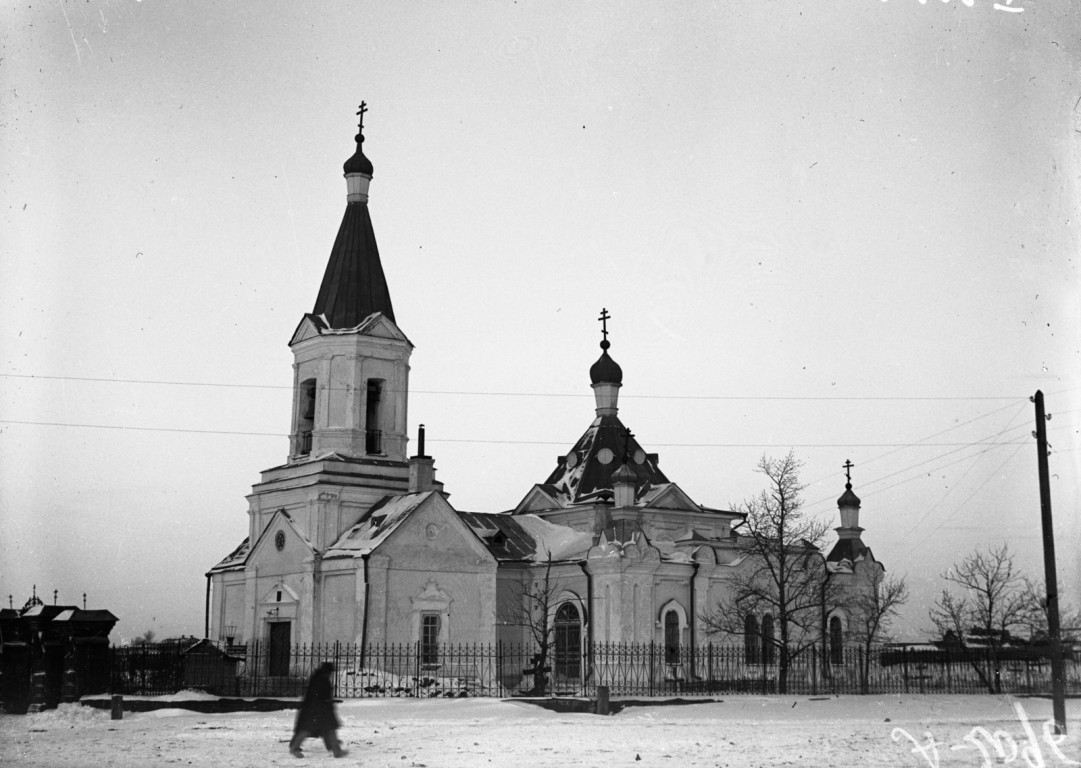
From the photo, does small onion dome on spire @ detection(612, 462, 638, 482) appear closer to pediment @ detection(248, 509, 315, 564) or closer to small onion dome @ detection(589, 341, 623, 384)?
small onion dome @ detection(589, 341, 623, 384)

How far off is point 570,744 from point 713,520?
2466 centimetres

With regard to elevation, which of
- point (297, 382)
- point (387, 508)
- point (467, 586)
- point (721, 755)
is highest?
point (297, 382)

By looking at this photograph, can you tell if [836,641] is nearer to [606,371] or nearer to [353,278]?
[606,371]

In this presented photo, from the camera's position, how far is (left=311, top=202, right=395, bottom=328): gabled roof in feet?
120

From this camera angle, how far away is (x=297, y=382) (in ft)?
121

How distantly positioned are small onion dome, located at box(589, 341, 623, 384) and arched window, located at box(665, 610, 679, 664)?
30.7 feet

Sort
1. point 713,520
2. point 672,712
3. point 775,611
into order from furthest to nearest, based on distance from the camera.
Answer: point 713,520 → point 775,611 → point 672,712

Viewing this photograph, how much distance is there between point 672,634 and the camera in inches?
1409

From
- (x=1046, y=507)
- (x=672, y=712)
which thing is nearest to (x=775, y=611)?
(x=672, y=712)

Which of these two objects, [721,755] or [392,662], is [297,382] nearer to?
[392,662]

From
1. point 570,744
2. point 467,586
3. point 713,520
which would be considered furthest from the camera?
point 713,520

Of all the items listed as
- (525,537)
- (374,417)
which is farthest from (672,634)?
(374,417)

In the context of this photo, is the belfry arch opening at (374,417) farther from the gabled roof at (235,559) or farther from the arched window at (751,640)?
the arched window at (751,640)

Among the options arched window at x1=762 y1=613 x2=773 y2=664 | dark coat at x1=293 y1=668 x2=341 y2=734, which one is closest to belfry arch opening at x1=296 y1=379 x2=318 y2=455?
arched window at x1=762 y1=613 x2=773 y2=664
